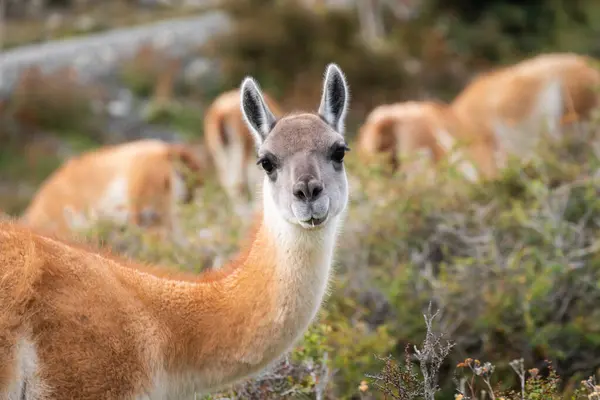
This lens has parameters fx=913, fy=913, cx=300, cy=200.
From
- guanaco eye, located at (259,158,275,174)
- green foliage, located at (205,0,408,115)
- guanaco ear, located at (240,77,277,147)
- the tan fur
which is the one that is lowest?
the tan fur

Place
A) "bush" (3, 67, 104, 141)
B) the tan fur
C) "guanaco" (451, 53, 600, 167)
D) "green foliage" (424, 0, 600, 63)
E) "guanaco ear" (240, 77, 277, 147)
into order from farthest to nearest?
"green foliage" (424, 0, 600, 63)
"bush" (3, 67, 104, 141)
"guanaco" (451, 53, 600, 167)
"guanaco ear" (240, 77, 277, 147)
the tan fur

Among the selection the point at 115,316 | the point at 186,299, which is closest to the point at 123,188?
the point at 186,299

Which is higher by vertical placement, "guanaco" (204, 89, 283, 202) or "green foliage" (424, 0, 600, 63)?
"green foliage" (424, 0, 600, 63)

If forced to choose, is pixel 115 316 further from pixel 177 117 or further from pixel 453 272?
pixel 177 117

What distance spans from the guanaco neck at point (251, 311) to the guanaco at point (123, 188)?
441cm

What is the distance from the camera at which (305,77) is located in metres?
22.8

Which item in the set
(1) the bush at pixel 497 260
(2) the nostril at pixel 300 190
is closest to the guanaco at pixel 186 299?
(2) the nostril at pixel 300 190

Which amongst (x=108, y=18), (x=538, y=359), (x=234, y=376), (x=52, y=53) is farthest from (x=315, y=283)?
(x=108, y=18)

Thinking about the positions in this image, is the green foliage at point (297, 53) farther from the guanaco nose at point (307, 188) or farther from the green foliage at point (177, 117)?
the guanaco nose at point (307, 188)

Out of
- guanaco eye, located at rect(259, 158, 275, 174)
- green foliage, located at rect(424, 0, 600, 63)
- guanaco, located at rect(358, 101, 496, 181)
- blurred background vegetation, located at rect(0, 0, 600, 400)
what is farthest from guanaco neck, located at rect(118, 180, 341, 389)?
green foliage, located at rect(424, 0, 600, 63)

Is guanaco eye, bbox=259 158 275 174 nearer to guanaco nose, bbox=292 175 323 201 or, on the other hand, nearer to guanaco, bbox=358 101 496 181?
guanaco nose, bbox=292 175 323 201

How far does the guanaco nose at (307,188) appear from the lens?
3.80 metres

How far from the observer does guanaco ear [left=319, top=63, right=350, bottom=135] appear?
4.28 meters

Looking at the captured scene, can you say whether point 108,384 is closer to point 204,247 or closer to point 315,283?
point 315,283
